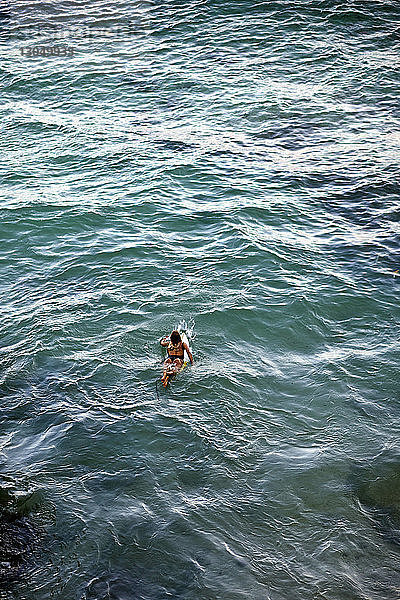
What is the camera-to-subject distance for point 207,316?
47.8 ft

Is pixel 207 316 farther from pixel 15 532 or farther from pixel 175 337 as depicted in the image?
pixel 15 532

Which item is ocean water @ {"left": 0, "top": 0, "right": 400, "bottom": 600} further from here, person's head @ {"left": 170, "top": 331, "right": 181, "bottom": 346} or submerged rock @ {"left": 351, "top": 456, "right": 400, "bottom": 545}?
person's head @ {"left": 170, "top": 331, "right": 181, "bottom": 346}

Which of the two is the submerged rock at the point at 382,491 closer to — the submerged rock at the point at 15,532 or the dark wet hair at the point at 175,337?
the dark wet hair at the point at 175,337

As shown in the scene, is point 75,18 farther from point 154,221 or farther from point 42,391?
point 42,391

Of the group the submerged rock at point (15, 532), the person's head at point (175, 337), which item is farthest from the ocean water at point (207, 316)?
the person's head at point (175, 337)

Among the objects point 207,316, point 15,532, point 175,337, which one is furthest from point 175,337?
point 15,532

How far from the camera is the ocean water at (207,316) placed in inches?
378

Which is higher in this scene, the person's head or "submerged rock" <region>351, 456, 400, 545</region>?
the person's head

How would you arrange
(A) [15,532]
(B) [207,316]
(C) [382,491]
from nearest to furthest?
(A) [15,532], (C) [382,491], (B) [207,316]

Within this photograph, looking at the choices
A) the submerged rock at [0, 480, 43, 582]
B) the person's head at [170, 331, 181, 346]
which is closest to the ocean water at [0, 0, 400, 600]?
the submerged rock at [0, 480, 43, 582]

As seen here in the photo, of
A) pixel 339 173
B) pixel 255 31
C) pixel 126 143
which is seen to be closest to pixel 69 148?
pixel 126 143

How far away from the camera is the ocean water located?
9602mm

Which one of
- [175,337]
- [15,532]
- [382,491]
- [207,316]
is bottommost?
[382,491]

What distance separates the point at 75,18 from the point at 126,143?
1349 cm
